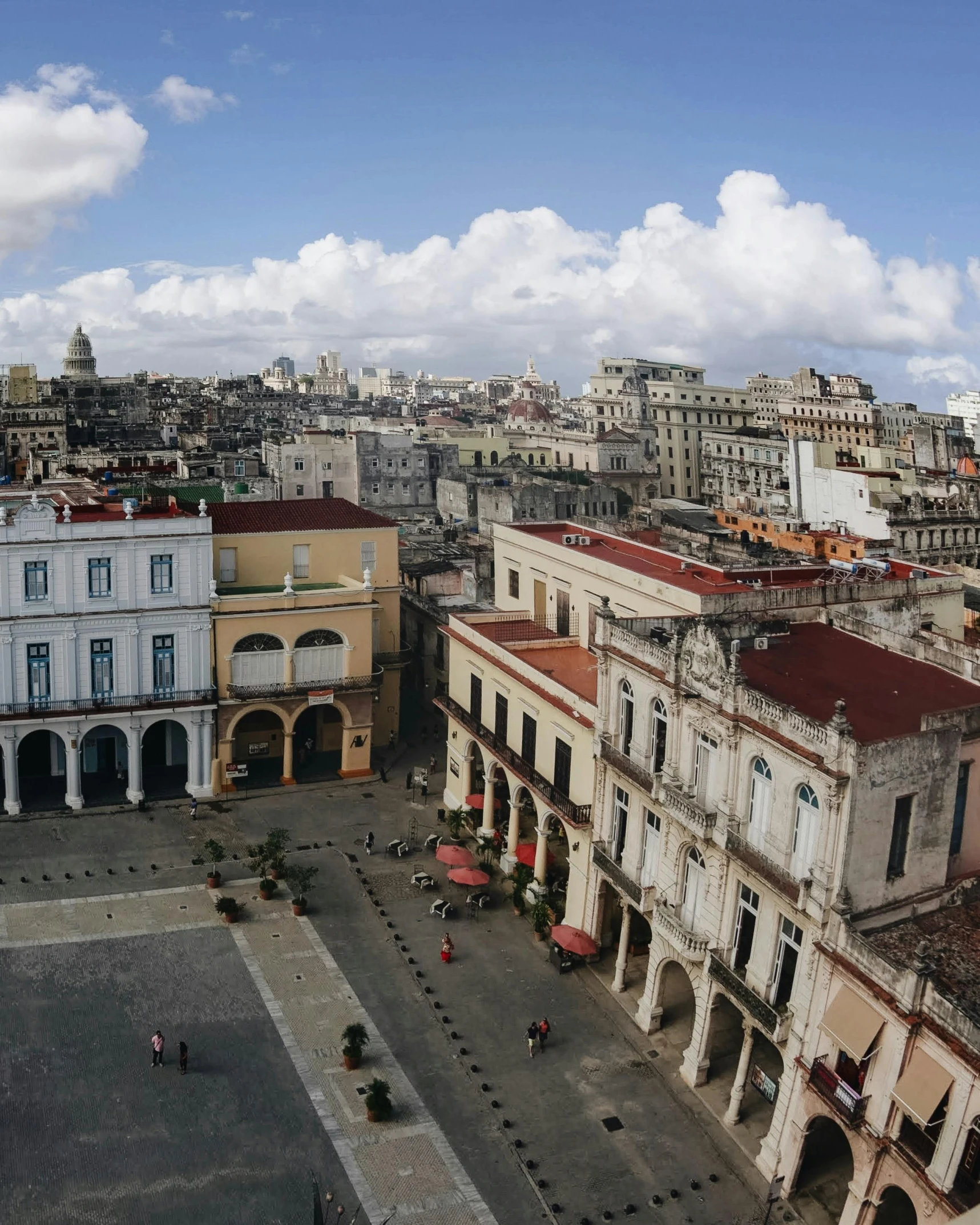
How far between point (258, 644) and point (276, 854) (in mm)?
→ 11932

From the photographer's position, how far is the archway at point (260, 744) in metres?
55.6

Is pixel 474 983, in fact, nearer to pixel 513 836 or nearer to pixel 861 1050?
pixel 513 836

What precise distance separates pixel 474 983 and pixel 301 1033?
229 inches

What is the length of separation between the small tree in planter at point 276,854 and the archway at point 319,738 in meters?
12.1

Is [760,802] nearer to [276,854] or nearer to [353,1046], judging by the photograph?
[353,1046]

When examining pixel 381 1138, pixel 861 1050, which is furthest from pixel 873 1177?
pixel 381 1138

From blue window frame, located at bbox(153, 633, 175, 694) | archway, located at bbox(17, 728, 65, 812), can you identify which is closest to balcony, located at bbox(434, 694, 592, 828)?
blue window frame, located at bbox(153, 633, 175, 694)

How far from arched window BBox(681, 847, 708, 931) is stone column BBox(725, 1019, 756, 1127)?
3.21 meters

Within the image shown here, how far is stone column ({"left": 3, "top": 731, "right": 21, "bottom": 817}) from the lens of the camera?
161 ft

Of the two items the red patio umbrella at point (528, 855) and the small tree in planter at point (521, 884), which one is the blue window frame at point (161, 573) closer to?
the red patio umbrella at point (528, 855)

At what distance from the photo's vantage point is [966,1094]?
22.4 m

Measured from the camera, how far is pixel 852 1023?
2533 centimetres

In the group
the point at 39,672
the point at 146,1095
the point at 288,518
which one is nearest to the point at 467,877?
the point at 146,1095

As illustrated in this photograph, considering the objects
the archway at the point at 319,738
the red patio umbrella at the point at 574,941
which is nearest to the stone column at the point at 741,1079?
the red patio umbrella at the point at 574,941
